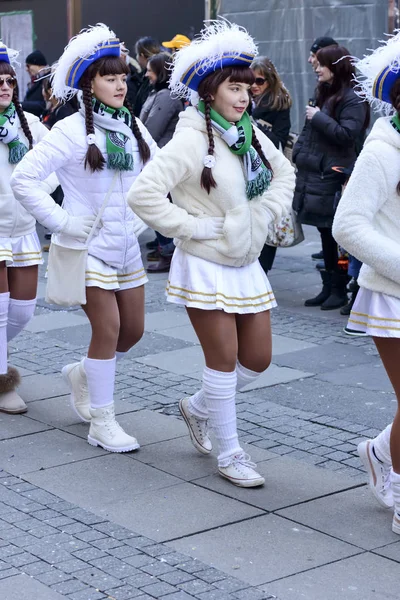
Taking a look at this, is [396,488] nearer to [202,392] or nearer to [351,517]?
[351,517]

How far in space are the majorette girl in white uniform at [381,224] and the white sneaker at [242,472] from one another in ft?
2.46

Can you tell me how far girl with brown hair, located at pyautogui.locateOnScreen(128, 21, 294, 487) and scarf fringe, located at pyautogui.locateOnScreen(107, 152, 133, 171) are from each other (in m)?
0.49

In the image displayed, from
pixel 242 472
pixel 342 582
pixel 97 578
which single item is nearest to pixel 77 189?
pixel 242 472

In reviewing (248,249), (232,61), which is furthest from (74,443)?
(232,61)

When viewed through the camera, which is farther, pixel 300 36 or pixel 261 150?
pixel 300 36

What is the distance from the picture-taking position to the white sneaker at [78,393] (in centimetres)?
596

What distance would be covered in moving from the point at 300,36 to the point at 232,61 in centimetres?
814

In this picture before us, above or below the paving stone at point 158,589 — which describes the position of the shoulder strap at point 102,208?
above

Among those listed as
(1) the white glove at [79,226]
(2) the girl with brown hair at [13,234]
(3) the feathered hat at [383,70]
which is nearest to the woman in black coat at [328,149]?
(2) the girl with brown hair at [13,234]

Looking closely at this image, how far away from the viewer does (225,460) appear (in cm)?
507

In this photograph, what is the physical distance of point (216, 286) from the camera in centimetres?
490

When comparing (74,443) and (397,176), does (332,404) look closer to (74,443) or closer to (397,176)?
(74,443)

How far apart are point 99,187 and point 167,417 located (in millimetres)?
1457

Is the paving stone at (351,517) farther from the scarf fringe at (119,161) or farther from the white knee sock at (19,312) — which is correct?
the white knee sock at (19,312)
